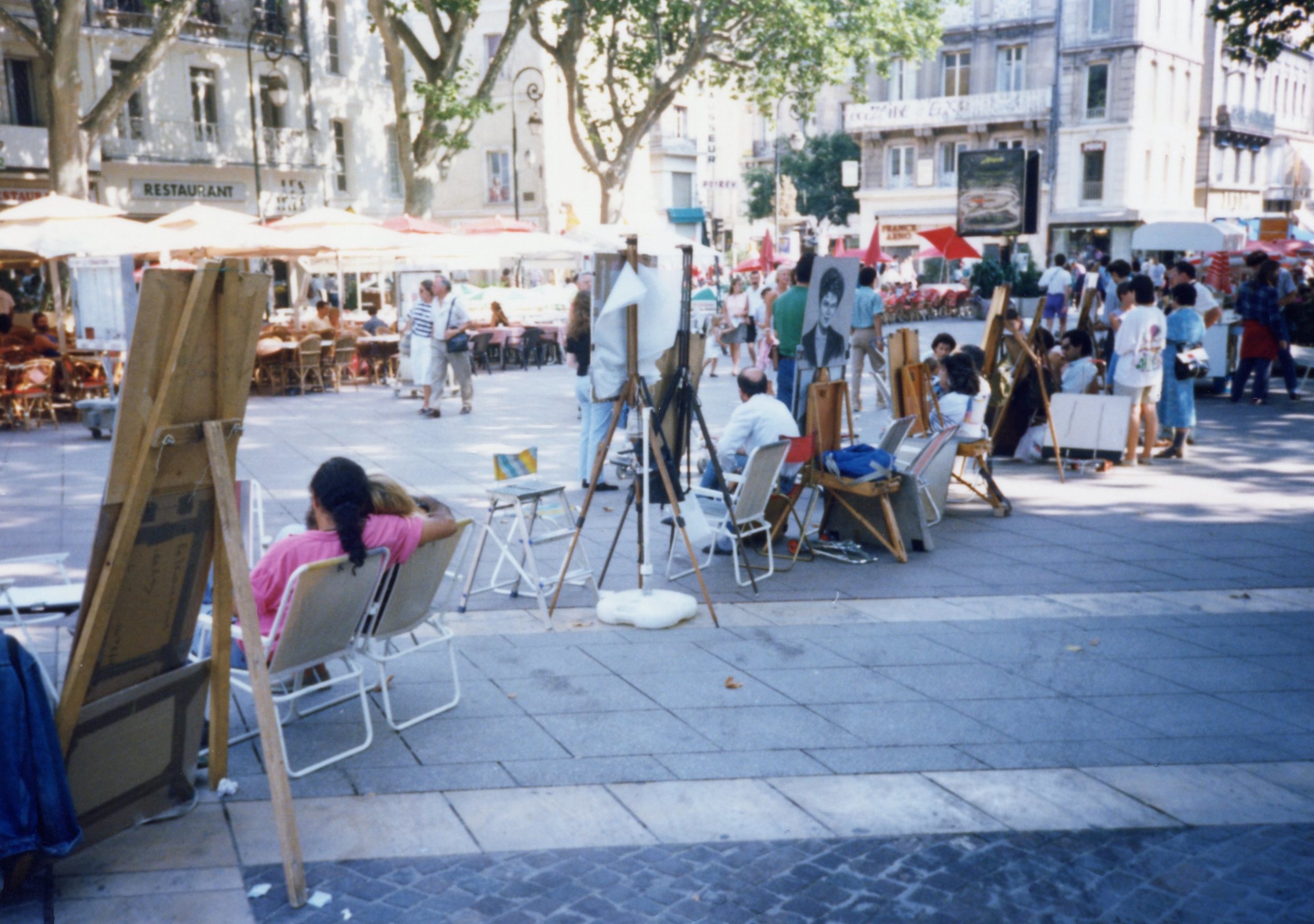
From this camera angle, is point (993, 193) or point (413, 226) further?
point (413, 226)

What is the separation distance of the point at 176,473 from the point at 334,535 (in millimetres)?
877

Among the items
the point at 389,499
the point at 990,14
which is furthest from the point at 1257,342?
the point at 990,14

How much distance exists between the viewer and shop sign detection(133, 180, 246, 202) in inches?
1100

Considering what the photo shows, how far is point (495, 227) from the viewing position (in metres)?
21.4

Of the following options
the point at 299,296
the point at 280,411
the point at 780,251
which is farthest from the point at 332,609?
the point at 780,251

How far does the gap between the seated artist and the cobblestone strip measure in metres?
7.34

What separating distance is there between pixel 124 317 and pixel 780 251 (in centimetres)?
2159

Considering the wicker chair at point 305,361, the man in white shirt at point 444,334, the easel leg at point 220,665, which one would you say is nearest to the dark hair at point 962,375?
the easel leg at point 220,665

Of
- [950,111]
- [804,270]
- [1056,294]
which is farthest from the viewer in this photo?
[950,111]

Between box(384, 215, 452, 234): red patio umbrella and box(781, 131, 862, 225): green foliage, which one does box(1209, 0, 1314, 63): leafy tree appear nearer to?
box(384, 215, 452, 234): red patio umbrella

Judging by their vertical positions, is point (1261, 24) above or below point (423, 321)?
above

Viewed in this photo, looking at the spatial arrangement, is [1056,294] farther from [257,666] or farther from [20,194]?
[20,194]

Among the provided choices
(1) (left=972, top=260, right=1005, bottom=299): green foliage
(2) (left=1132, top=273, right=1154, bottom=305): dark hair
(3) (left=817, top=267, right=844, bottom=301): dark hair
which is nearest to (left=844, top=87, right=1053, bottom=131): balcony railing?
(1) (left=972, top=260, right=1005, bottom=299): green foliage

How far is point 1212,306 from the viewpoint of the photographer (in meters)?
13.7
